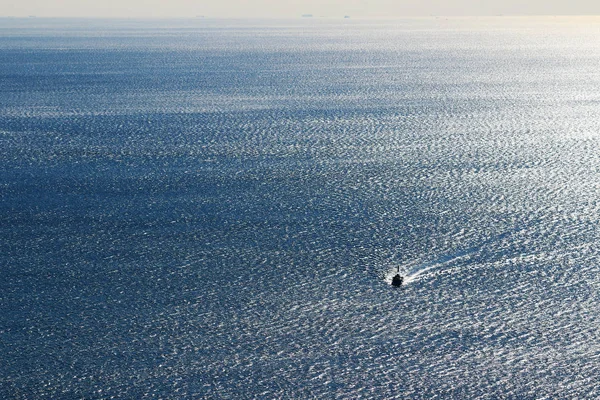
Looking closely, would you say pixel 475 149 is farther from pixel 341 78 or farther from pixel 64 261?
pixel 341 78

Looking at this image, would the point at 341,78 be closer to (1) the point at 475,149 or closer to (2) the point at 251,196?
(1) the point at 475,149

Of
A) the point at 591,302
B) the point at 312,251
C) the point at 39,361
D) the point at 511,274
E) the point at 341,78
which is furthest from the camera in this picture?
the point at 341,78

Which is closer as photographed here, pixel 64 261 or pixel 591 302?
pixel 591 302

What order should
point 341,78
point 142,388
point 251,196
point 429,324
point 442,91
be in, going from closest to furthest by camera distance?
1. point 142,388
2. point 429,324
3. point 251,196
4. point 442,91
5. point 341,78

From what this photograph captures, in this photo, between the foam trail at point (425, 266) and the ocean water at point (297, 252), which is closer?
the ocean water at point (297, 252)

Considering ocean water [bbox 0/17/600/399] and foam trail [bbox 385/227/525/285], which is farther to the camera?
foam trail [bbox 385/227/525/285]

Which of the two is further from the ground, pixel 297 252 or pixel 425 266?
pixel 297 252

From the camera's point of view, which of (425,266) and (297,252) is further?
(297,252)

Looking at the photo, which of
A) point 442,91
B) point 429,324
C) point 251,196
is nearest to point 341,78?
point 442,91
